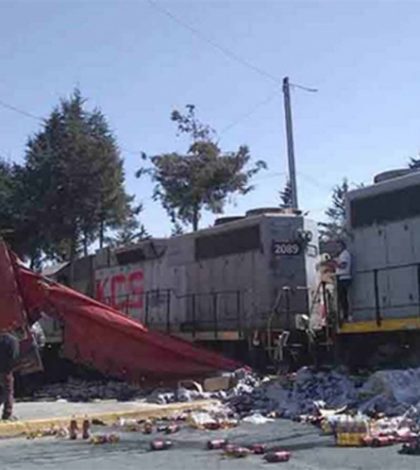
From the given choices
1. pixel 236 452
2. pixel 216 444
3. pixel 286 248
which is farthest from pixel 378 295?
pixel 236 452

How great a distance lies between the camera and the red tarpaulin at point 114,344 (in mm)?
17406

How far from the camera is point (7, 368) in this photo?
1375 cm

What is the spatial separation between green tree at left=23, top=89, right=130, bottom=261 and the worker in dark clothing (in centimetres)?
2770

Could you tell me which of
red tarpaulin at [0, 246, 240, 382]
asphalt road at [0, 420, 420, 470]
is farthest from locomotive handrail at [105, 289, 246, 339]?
asphalt road at [0, 420, 420, 470]

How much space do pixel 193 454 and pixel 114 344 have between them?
316 inches

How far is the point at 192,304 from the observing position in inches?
825

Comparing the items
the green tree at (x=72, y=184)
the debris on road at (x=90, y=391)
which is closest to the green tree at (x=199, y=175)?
the green tree at (x=72, y=184)

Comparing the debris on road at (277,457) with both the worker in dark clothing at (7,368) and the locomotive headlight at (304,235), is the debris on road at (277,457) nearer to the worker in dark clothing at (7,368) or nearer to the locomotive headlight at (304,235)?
the worker in dark clothing at (7,368)

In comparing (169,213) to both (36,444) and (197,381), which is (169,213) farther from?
(36,444)

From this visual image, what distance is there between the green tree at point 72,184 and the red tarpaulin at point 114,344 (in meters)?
24.0

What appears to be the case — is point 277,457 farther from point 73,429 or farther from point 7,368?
point 7,368

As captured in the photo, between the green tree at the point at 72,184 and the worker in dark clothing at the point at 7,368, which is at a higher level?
the green tree at the point at 72,184

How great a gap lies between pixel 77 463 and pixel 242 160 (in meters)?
33.9

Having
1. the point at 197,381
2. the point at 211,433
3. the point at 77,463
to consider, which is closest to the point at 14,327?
the point at 197,381
